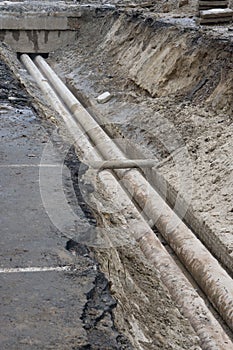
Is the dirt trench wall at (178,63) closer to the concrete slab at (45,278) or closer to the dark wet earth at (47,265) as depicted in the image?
the dark wet earth at (47,265)

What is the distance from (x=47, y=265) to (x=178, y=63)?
879cm

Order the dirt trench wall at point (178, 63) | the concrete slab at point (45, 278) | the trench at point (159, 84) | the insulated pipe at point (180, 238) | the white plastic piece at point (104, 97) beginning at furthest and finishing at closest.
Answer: the white plastic piece at point (104, 97), the dirt trench wall at point (178, 63), the trench at point (159, 84), the insulated pipe at point (180, 238), the concrete slab at point (45, 278)

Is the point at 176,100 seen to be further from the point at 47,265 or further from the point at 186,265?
the point at 47,265

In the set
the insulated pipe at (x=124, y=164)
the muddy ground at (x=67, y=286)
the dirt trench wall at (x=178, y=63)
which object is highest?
the muddy ground at (x=67, y=286)

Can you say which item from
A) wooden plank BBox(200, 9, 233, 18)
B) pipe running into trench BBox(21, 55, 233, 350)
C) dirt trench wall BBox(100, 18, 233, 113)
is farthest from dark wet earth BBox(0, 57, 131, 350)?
wooden plank BBox(200, 9, 233, 18)

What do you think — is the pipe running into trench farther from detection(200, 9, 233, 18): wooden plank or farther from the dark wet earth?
detection(200, 9, 233, 18): wooden plank

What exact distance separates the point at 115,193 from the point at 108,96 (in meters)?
4.83

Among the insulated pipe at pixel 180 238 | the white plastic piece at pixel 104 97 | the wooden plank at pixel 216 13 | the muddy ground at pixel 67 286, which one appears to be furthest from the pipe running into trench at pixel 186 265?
the wooden plank at pixel 216 13

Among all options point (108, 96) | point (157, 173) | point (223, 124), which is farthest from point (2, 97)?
point (108, 96)

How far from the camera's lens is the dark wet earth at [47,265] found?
10.6ft

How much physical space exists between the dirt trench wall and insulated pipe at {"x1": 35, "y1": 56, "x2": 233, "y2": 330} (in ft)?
5.22

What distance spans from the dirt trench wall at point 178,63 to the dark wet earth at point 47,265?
526 cm

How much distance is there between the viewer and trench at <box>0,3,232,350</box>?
9391mm

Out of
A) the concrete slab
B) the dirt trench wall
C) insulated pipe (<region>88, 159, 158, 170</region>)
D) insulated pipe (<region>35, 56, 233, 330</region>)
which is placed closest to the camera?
the concrete slab
